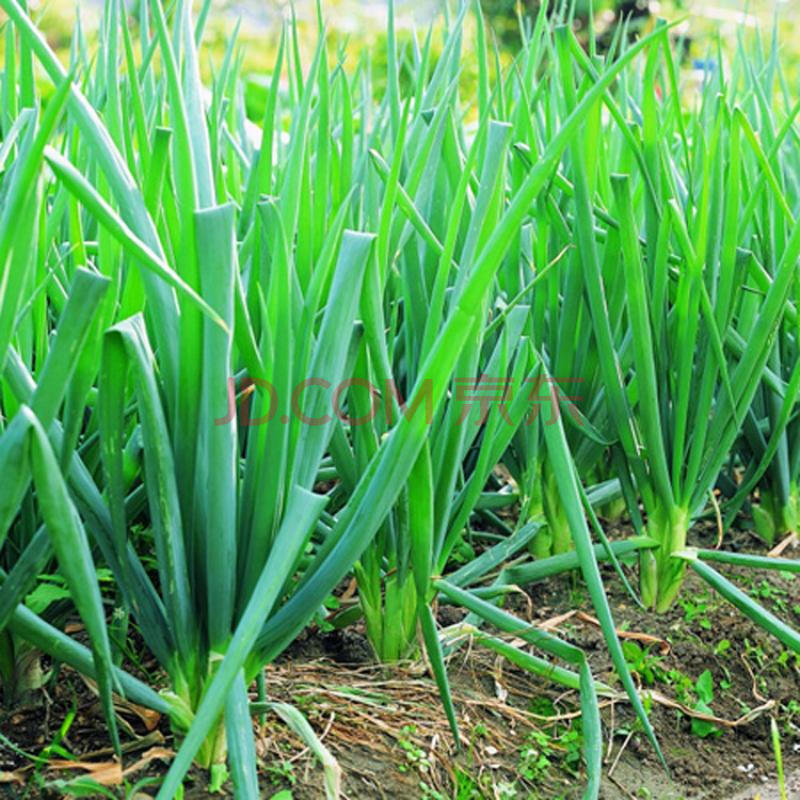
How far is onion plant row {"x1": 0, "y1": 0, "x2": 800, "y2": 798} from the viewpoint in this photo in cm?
76

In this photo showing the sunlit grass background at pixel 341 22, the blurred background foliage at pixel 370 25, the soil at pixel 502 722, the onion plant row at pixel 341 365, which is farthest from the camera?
the sunlit grass background at pixel 341 22

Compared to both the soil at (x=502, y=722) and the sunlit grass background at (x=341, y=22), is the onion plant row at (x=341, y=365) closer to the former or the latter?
the soil at (x=502, y=722)

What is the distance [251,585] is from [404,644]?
0.28 meters

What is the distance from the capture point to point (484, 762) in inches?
39.9

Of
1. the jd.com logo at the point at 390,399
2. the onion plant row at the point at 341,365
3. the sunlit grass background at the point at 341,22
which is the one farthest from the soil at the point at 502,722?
the sunlit grass background at the point at 341,22

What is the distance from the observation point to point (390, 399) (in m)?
0.97

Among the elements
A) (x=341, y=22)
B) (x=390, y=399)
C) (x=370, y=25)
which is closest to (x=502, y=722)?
→ (x=390, y=399)

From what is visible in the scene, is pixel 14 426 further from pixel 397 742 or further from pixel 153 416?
pixel 397 742

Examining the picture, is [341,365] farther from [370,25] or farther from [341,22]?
[370,25]

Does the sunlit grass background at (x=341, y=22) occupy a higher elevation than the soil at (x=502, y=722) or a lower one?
lower

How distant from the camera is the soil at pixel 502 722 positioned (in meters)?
0.93

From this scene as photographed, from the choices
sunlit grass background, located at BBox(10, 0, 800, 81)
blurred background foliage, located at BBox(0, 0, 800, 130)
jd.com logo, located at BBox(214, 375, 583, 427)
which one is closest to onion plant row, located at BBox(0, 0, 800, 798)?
jd.com logo, located at BBox(214, 375, 583, 427)

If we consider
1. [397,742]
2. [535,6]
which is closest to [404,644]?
[397,742]

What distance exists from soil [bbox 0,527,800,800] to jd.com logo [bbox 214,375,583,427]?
0.24 metres
